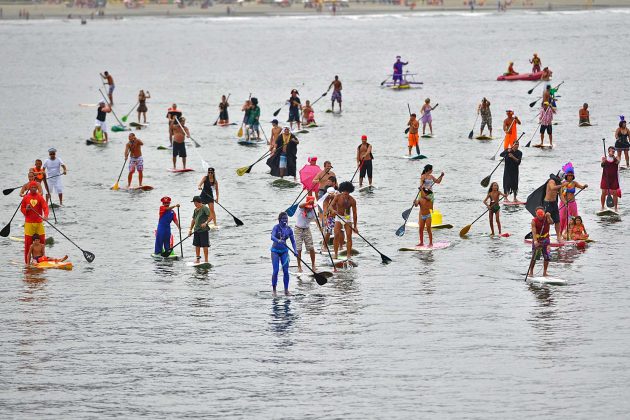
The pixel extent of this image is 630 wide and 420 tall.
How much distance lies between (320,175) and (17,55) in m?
102

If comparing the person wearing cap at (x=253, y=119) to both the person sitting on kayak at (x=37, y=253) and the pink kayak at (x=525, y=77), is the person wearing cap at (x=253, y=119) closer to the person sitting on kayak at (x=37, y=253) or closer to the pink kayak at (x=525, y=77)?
the person sitting on kayak at (x=37, y=253)

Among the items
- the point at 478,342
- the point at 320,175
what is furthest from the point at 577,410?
the point at 320,175

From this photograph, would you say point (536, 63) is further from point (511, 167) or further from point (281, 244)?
point (281, 244)

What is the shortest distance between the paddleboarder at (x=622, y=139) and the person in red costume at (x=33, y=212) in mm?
20202

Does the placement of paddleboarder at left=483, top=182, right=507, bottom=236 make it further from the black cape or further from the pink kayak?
the pink kayak

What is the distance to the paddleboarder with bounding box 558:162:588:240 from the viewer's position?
3294 cm

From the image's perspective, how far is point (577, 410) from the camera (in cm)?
2248

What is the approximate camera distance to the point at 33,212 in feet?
102

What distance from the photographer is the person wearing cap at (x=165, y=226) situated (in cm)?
3127

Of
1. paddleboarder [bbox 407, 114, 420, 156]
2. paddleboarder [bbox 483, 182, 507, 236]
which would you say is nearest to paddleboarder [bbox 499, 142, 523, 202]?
paddleboarder [bbox 483, 182, 507, 236]

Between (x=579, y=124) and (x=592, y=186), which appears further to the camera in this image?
(x=579, y=124)

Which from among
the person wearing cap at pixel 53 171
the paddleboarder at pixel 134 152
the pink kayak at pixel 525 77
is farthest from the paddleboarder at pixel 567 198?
the pink kayak at pixel 525 77

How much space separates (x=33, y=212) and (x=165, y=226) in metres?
3.33

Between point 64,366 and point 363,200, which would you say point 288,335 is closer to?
point 64,366
